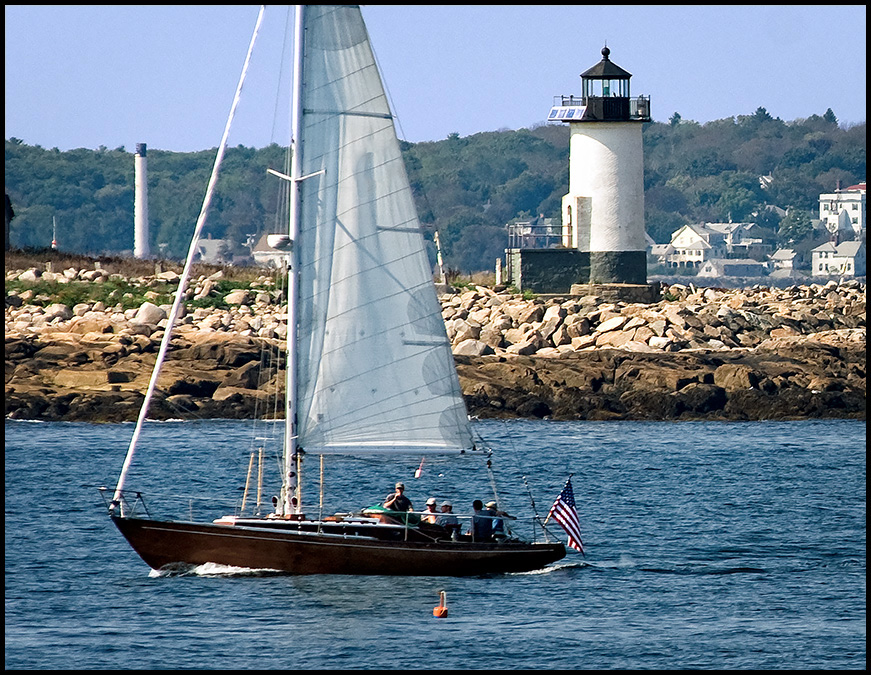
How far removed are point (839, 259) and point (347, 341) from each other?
132 metres

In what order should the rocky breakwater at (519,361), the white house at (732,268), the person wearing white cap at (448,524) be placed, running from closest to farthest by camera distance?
the person wearing white cap at (448,524) < the rocky breakwater at (519,361) < the white house at (732,268)

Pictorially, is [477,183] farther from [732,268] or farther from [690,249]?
[732,268]

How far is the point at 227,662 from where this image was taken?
1961 centimetres

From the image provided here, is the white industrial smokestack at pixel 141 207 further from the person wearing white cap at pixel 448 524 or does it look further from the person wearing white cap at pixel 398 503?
the person wearing white cap at pixel 398 503

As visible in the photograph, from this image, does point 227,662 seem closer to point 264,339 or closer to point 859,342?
point 264,339

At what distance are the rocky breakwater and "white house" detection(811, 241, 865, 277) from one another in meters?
97.5

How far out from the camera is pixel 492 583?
78.1ft

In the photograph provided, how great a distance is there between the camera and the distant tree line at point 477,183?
13588cm

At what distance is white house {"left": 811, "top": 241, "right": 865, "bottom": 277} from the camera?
148 m

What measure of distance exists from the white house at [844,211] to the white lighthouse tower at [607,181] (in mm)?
112158

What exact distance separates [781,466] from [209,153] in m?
130

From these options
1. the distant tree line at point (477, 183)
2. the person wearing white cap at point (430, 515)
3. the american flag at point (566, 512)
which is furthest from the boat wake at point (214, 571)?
the distant tree line at point (477, 183)

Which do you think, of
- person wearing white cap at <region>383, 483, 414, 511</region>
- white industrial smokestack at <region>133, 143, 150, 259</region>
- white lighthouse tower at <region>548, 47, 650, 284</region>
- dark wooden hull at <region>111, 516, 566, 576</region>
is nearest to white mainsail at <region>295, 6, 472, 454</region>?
person wearing white cap at <region>383, 483, 414, 511</region>

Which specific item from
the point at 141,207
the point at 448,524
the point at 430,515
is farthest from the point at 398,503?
the point at 141,207
